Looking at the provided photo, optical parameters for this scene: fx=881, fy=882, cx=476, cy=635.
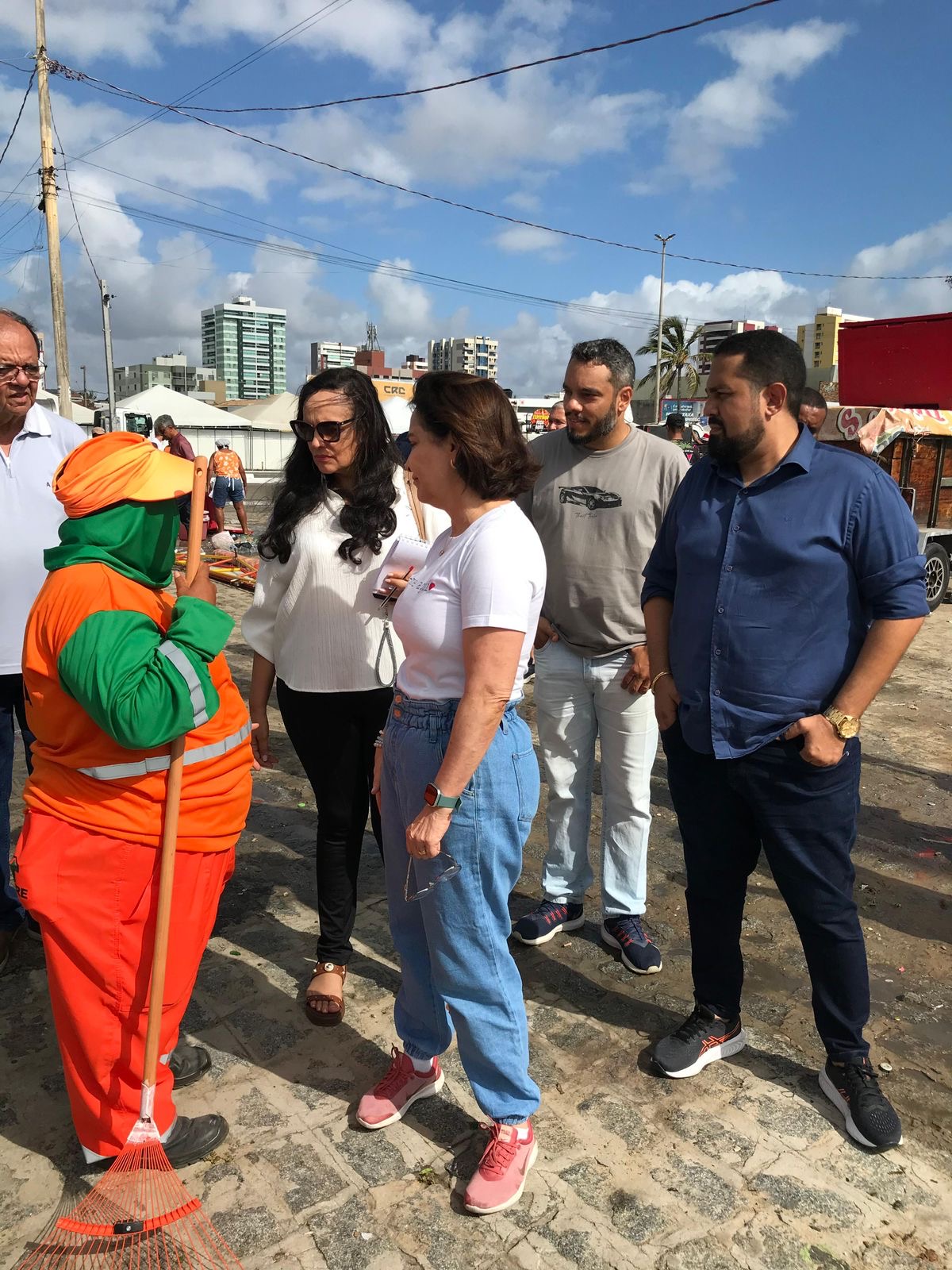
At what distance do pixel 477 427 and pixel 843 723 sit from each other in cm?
122

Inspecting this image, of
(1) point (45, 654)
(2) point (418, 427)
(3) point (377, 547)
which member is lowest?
(1) point (45, 654)

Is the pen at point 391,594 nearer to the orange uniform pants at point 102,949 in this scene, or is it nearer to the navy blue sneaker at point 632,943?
the orange uniform pants at point 102,949

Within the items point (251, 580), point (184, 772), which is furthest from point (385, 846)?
point (251, 580)

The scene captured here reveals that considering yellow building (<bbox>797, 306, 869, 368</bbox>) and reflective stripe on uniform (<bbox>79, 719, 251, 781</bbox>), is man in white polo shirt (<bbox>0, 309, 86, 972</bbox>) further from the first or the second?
yellow building (<bbox>797, 306, 869, 368</bbox>)

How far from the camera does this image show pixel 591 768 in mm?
3477

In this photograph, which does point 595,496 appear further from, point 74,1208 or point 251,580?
point 251,580

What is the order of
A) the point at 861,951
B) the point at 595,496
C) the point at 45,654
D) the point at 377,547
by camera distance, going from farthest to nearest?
1. the point at 595,496
2. the point at 377,547
3. the point at 861,951
4. the point at 45,654

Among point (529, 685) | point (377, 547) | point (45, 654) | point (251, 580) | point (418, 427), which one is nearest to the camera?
point (45, 654)

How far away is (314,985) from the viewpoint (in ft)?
9.57

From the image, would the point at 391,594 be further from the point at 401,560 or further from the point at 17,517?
the point at 17,517

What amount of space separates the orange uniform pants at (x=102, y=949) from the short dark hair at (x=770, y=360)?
1.89 meters

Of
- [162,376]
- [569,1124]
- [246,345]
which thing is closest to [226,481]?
[569,1124]

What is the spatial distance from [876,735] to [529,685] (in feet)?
9.81

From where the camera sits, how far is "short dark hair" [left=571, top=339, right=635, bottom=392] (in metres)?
3.16
